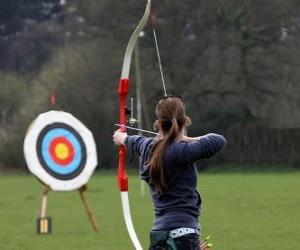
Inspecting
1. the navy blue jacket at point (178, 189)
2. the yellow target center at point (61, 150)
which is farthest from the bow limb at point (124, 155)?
the yellow target center at point (61, 150)

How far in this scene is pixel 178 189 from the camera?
4043 millimetres

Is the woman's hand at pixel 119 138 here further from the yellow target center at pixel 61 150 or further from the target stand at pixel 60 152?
the yellow target center at pixel 61 150

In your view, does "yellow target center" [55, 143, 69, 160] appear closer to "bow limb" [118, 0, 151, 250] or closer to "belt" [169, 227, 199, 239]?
"bow limb" [118, 0, 151, 250]

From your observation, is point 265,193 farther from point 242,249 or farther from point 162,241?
point 162,241

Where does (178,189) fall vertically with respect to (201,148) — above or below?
below

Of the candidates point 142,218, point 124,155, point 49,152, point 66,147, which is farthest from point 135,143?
point 142,218

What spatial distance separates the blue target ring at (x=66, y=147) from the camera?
11.5 metres

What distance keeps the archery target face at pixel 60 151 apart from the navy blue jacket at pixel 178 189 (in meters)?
7.14

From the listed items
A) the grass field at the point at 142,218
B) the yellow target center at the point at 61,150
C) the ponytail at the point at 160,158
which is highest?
the ponytail at the point at 160,158

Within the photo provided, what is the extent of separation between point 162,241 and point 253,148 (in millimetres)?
26450

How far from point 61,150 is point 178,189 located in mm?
8221

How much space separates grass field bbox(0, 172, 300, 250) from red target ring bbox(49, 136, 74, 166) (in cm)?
87

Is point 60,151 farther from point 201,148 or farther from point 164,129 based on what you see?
point 201,148

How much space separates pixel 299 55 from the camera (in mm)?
30875
